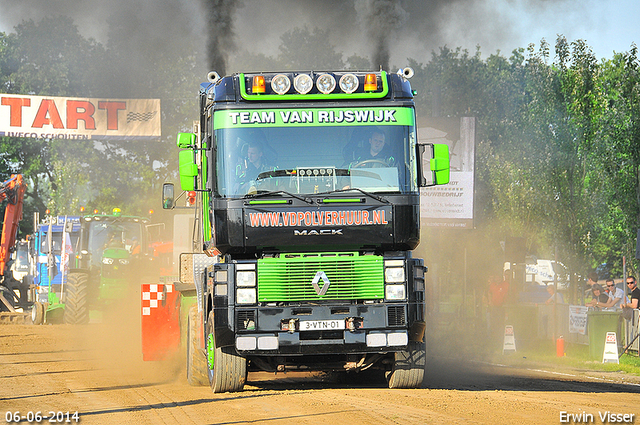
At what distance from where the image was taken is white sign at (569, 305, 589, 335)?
19578 millimetres

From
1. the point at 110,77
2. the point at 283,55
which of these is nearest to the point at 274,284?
the point at 110,77

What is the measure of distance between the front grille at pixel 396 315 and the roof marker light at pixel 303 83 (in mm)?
2738

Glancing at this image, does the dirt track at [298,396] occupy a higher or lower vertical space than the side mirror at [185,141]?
lower

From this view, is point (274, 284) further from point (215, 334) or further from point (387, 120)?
point (387, 120)

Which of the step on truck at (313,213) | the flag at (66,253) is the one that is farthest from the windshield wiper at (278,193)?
the flag at (66,253)

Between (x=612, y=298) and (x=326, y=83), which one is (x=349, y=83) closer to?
(x=326, y=83)

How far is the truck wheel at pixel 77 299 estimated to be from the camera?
24625 millimetres

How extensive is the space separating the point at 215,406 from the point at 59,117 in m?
21.9

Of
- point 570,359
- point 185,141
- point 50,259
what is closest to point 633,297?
point 570,359

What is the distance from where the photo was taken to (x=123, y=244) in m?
25.6

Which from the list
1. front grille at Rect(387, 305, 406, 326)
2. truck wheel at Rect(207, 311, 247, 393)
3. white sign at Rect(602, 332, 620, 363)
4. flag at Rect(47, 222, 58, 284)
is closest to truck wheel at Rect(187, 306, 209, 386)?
truck wheel at Rect(207, 311, 247, 393)

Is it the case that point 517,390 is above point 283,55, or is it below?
below

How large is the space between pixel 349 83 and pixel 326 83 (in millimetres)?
274

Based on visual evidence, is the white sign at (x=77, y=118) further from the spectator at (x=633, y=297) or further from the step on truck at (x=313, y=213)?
the step on truck at (x=313, y=213)
